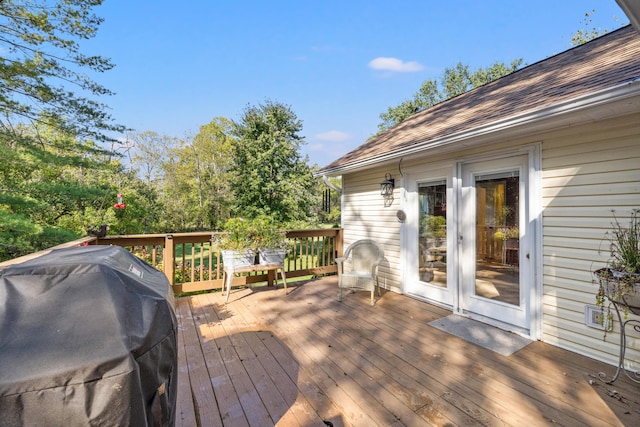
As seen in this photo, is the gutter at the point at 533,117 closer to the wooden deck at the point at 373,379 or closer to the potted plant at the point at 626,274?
the potted plant at the point at 626,274

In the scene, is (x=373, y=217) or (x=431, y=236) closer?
(x=431, y=236)

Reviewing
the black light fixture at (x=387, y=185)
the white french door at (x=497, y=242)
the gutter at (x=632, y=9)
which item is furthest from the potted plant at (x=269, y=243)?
the gutter at (x=632, y=9)

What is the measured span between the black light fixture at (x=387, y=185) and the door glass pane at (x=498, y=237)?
1.32m

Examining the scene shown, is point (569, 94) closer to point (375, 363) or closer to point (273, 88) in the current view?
point (375, 363)

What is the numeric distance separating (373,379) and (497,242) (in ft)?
6.86

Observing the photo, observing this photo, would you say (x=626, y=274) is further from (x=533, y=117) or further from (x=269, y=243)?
(x=269, y=243)

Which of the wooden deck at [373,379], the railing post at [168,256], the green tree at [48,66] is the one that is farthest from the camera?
the green tree at [48,66]

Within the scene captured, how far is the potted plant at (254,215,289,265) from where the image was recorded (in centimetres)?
427

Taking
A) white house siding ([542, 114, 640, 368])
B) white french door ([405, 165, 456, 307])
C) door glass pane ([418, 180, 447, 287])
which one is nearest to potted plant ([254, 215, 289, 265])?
white french door ([405, 165, 456, 307])

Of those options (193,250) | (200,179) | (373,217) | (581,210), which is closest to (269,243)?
(193,250)

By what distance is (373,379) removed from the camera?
7.48ft

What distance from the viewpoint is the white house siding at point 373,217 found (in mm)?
4656

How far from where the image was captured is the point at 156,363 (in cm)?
108

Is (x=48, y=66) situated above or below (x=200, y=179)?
above
